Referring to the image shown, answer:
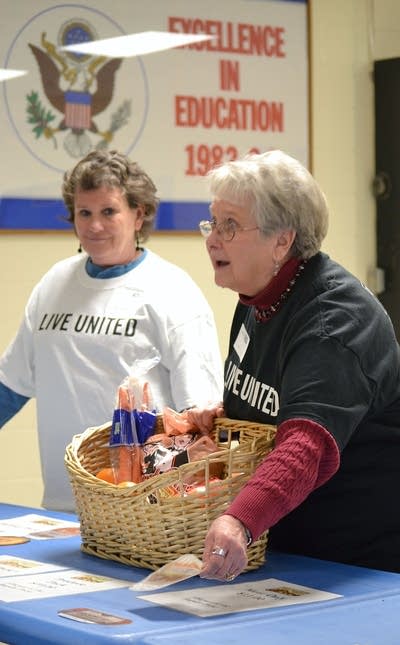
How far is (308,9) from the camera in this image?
5.02 metres

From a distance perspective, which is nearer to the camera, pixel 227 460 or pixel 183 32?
pixel 227 460

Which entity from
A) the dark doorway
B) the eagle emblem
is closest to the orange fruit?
the eagle emblem

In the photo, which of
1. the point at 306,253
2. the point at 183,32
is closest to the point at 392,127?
the point at 183,32

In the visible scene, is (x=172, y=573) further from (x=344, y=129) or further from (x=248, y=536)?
(x=344, y=129)

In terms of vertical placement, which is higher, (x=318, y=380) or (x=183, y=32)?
(x=183, y=32)

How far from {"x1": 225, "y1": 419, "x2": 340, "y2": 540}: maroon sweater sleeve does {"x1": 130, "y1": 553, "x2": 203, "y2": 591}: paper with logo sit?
0.33 ft

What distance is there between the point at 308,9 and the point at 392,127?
625 millimetres

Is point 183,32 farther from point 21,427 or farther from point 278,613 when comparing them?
point 278,613

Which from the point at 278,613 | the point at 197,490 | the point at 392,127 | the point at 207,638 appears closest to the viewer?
the point at 207,638

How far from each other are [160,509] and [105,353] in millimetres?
1139

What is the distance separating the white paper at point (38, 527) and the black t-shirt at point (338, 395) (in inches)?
18.6

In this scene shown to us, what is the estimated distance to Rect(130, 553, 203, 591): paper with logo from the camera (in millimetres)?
1887

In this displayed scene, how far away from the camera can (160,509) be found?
2.01 metres

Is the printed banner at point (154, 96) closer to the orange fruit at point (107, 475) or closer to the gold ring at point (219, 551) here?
the orange fruit at point (107, 475)
